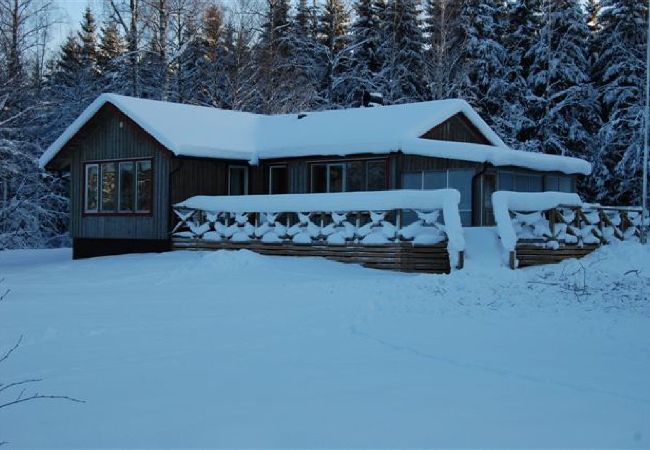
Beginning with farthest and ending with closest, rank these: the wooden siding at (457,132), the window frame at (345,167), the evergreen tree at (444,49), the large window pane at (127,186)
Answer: the evergreen tree at (444,49) < the large window pane at (127,186) < the wooden siding at (457,132) < the window frame at (345,167)

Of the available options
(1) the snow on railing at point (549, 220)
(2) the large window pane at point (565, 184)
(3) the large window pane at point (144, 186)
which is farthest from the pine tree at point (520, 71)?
(3) the large window pane at point (144, 186)

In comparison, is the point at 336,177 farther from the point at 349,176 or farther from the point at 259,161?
the point at 259,161

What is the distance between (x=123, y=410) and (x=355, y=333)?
379 cm

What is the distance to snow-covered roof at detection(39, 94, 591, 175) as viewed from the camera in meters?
19.6

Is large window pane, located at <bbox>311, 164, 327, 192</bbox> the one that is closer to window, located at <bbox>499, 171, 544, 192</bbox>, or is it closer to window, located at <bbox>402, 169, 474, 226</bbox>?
window, located at <bbox>402, 169, 474, 226</bbox>

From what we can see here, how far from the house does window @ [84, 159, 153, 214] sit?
1.2 inches

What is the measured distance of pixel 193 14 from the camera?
117ft

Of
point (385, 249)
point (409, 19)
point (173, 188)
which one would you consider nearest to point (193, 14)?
point (409, 19)

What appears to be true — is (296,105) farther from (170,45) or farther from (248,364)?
(248,364)

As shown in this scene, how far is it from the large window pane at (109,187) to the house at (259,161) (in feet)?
0.10

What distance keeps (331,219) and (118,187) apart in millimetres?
7771

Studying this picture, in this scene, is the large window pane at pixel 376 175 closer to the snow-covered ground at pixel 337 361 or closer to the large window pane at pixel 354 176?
the large window pane at pixel 354 176

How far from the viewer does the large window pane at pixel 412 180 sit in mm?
20188

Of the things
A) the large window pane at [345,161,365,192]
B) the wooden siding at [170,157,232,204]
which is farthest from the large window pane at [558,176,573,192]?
the wooden siding at [170,157,232,204]
